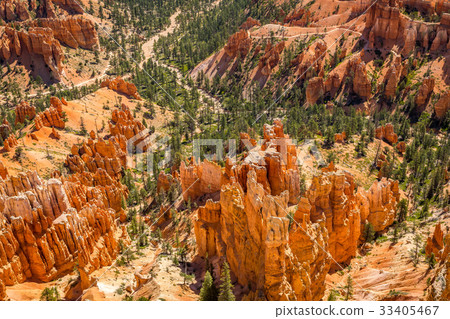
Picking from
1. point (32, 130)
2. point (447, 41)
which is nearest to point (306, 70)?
point (447, 41)

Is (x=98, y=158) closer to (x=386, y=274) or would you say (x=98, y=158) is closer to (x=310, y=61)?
(x=386, y=274)

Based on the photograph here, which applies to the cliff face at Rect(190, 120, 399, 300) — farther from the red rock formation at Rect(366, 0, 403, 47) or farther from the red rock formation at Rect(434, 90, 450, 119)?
the red rock formation at Rect(366, 0, 403, 47)

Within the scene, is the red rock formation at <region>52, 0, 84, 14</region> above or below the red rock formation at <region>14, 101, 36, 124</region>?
above

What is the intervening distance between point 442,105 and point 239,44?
75292 millimetres

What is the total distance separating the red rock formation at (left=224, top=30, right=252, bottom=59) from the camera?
493 feet

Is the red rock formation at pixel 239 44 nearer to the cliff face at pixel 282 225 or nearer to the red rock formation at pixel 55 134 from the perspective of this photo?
the red rock formation at pixel 55 134

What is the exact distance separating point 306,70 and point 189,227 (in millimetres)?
92476

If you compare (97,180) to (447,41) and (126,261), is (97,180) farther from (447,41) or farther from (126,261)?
(447,41)

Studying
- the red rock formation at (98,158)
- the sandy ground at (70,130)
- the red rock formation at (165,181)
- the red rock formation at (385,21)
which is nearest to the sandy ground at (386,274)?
the red rock formation at (165,181)

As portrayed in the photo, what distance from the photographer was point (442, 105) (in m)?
105

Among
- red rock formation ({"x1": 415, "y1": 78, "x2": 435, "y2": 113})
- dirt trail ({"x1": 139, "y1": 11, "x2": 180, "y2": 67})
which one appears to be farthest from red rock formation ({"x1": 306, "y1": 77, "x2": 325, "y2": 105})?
dirt trail ({"x1": 139, "y1": 11, "x2": 180, "y2": 67})

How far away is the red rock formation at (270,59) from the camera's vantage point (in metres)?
139

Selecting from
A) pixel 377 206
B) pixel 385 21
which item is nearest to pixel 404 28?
pixel 385 21

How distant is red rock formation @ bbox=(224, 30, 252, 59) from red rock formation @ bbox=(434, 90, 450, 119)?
2765 inches
